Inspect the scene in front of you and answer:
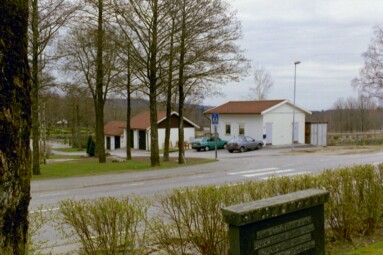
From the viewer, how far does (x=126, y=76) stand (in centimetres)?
2720

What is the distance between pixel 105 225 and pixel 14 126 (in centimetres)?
201

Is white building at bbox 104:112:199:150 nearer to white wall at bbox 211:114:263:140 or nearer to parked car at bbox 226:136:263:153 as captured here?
white wall at bbox 211:114:263:140

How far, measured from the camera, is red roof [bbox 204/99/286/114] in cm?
4249

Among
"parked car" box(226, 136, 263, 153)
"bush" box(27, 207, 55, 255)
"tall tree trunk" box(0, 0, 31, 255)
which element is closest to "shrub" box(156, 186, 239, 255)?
"bush" box(27, 207, 55, 255)

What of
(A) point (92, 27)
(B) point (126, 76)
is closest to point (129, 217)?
(A) point (92, 27)

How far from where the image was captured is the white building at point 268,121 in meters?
41.9

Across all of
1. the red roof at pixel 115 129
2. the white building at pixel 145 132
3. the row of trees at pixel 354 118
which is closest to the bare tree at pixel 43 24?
the white building at pixel 145 132

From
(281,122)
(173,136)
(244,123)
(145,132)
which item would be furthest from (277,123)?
(145,132)

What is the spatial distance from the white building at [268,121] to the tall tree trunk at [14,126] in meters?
37.8

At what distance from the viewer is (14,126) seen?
3080 mm

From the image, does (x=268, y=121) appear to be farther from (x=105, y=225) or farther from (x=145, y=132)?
(x=105, y=225)

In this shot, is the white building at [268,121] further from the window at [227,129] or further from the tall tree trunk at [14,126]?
the tall tree trunk at [14,126]

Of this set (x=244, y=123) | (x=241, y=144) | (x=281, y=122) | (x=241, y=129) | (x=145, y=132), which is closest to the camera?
(x=241, y=144)

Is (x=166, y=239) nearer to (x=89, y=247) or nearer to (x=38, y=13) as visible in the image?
(x=89, y=247)
